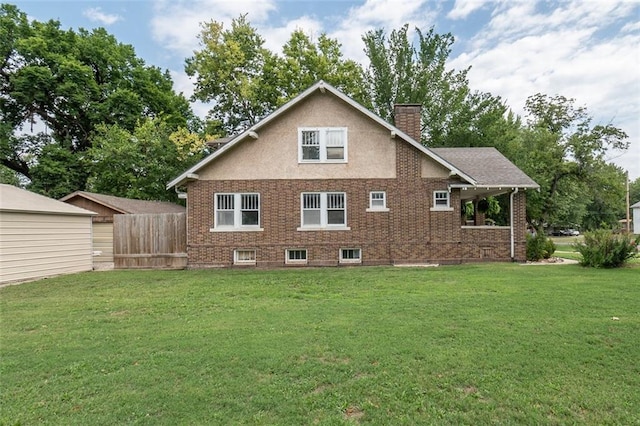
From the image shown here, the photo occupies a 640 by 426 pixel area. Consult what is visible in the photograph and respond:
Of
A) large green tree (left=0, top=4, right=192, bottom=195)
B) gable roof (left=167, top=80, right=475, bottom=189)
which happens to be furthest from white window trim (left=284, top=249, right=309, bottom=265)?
large green tree (left=0, top=4, right=192, bottom=195)

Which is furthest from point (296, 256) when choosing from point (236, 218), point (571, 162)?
point (571, 162)

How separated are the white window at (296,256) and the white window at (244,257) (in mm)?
1325

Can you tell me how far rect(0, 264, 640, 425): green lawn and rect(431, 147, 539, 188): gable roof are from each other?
615 cm

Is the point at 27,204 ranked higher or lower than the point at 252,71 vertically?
lower

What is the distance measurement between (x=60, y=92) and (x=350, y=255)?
2427 cm

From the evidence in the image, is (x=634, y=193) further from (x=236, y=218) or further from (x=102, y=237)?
(x=102, y=237)

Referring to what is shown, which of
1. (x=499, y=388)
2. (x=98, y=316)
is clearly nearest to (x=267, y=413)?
(x=499, y=388)

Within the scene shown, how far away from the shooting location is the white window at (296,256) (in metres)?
13.7

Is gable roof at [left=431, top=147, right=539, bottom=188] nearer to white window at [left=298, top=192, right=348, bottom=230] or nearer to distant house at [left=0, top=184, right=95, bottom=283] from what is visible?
white window at [left=298, top=192, right=348, bottom=230]

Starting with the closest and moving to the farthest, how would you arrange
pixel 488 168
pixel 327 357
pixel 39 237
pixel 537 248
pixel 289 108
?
pixel 327 357 → pixel 39 237 → pixel 289 108 → pixel 537 248 → pixel 488 168

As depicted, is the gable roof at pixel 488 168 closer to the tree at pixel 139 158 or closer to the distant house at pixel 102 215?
the distant house at pixel 102 215

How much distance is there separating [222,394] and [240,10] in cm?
3195

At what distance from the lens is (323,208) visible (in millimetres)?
13727

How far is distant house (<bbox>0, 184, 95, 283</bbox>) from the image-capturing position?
10312mm
